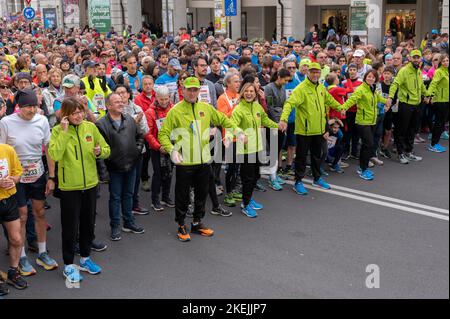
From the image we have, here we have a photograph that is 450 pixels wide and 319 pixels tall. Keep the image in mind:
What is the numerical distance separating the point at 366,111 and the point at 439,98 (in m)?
2.63

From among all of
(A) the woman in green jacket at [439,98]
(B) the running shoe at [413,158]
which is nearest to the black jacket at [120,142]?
(B) the running shoe at [413,158]

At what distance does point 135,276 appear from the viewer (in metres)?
5.77

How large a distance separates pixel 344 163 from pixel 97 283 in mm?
5894

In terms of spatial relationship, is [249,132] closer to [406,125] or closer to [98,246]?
[98,246]

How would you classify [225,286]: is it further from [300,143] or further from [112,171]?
[300,143]

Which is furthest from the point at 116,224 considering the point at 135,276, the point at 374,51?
the point at 374,51

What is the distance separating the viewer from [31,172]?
5.77 meters

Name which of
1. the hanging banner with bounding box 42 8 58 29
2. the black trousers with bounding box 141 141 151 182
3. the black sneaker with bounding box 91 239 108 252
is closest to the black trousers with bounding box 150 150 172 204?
the black trousers with bounding box 141 141 151 182

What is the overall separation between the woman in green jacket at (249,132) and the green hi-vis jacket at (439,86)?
4.74 meters

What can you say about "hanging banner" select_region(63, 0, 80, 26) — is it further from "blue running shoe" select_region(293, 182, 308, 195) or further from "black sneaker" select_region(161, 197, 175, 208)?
"blue running shoe" select_region(293, 182, 308, 195)

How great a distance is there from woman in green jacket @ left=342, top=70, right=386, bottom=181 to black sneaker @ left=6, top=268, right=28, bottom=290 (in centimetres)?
572

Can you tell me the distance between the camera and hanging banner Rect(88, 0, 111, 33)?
23919 millimetres

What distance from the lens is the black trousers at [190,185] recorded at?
6.54 metres
